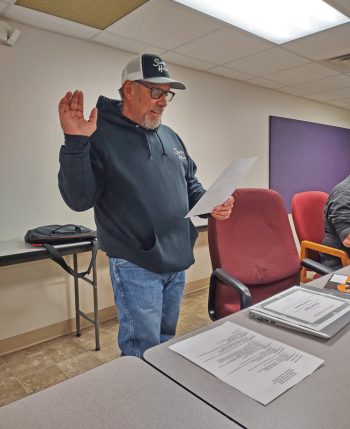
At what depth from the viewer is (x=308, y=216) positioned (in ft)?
8.61

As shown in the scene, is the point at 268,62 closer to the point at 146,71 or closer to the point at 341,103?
the point at 146,71

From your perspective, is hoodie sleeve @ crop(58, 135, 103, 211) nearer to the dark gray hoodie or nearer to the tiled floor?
the dark gray hoodie

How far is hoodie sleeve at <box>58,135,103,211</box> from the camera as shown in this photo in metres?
1.10

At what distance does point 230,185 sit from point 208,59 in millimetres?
2378

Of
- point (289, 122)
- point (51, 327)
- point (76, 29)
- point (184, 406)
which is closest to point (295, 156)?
point (289, 122)

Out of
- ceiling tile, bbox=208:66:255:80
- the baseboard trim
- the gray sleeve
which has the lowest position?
the baseboard trim

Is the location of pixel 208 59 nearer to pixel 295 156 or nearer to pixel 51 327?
pixel 295 156

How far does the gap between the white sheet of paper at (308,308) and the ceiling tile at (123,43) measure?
232 cm

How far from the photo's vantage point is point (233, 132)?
3.98 metres

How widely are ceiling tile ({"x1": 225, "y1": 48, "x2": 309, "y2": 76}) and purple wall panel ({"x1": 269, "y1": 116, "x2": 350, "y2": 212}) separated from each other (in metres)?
0.97

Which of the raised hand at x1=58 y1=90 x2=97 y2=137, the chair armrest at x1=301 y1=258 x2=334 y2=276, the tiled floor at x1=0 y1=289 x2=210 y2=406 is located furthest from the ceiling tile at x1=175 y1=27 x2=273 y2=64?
the tiled floor at x1=0 y1=289 x2=210 y2=406

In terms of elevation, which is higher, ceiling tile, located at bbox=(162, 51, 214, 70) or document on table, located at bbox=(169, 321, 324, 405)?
ceiling tile, located at bbox=(162, 51, 214, 70)

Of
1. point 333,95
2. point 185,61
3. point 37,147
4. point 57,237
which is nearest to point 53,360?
point 57,237

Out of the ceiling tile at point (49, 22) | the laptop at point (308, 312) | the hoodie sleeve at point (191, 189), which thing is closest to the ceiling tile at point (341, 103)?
the ceiling tile at point (49, 22)
